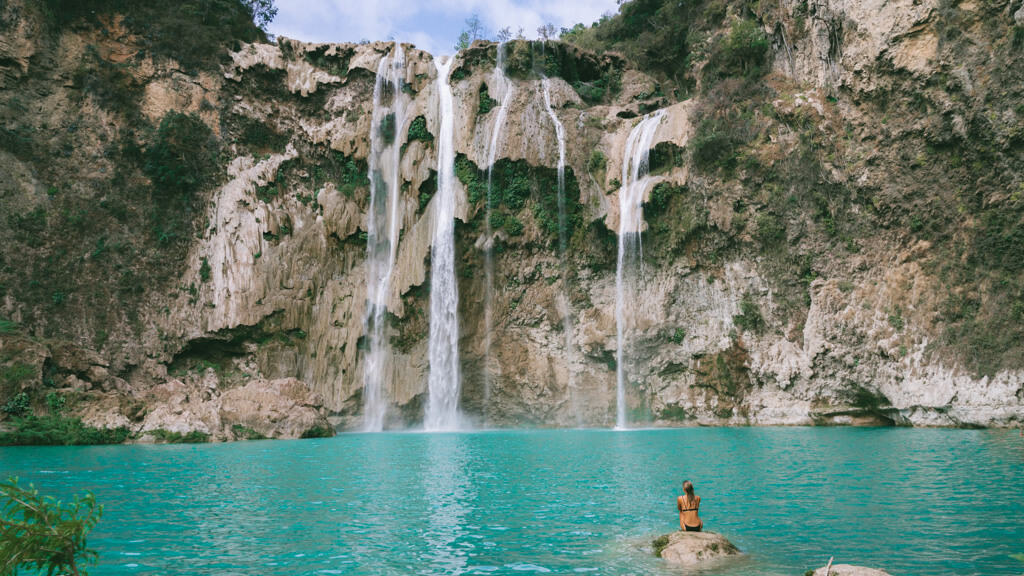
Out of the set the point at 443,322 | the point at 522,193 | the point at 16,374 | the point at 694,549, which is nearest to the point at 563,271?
the point at 522,193

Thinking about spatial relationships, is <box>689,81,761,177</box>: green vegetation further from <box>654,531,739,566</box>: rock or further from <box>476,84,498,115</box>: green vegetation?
<box>654,531,739,566</box>: rock

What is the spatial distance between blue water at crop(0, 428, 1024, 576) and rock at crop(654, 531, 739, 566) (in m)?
0.21

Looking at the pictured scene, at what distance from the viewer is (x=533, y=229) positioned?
33.4 metres

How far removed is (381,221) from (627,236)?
12.8 metres

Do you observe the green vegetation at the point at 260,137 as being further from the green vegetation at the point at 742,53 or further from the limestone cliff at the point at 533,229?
the green vegetation at the point at 742,53

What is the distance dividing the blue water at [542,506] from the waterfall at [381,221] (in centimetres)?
1338

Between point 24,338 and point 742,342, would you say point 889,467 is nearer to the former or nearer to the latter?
point 742,342

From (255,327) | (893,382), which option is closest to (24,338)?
(255,327)

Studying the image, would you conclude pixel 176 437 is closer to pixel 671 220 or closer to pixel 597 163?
pixel 597 163

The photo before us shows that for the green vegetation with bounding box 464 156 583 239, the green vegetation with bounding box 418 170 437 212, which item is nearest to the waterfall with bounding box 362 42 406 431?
the green vegetation with bounding box 418 170 437 212

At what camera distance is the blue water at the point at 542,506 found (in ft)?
24.3

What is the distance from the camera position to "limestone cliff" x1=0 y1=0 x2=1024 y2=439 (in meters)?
24.4

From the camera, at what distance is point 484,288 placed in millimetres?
33594

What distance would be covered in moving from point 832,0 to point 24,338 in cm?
3445
